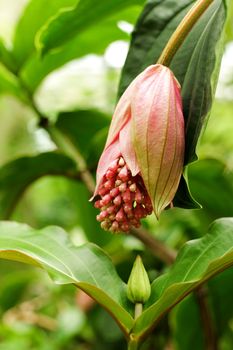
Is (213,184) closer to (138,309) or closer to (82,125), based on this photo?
(82,125)

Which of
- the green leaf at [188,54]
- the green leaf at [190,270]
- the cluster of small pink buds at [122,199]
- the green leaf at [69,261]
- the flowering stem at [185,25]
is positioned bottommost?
the green leaf at [190,270]

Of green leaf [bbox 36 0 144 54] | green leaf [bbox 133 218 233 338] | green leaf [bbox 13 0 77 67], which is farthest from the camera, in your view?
green leaf [bbox 13 0 77 67]

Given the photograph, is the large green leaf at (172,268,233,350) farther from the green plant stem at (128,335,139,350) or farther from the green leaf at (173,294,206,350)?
the green plant stem at (128,335,139,350)

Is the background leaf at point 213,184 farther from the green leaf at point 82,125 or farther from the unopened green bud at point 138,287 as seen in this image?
the unopened green bud at point 138,287

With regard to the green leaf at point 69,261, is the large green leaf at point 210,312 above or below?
below

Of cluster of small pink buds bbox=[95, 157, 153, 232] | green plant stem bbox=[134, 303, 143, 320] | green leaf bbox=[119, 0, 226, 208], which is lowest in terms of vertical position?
green plant stem bbox=[134, 303, 143, 320]

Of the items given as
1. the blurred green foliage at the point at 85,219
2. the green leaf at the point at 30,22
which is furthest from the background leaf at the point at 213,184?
the green leaf at the point at 30,22

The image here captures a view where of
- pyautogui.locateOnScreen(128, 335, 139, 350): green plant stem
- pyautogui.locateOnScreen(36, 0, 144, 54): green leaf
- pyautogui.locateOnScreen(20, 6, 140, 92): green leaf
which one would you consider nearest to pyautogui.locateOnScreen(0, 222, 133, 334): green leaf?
pyautogui.locateOnScreen(128, 335, 139, 350): green plant stem

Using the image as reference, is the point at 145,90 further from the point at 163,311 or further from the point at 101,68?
the point at 101,68
